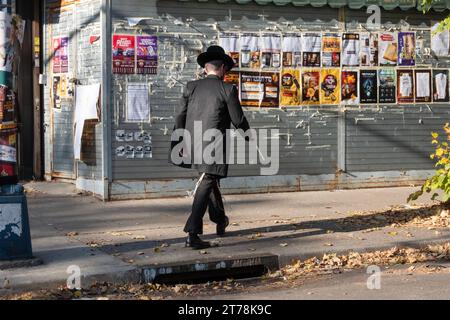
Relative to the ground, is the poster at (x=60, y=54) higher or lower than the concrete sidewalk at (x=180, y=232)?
higher

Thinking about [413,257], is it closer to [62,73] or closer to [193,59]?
[193,59]

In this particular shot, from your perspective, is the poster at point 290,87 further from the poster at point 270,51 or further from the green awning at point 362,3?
the green awning at point 362,3

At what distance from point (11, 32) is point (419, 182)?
7.88 metres

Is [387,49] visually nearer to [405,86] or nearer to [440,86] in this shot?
[405,86]

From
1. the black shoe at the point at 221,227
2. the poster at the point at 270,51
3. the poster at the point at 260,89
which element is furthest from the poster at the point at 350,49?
the black shoe at the point at 221,227

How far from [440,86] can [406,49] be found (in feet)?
2.96

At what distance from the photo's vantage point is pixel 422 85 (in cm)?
1284

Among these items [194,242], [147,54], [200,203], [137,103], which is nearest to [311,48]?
[147,54]

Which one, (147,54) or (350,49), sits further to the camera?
(350,49)

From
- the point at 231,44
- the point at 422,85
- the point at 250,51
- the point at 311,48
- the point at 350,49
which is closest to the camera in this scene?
the point at 231,44

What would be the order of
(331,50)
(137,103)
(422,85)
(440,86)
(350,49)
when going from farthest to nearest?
(440,86) → (422,85) → (350,49) → (331,50) → (137,103)

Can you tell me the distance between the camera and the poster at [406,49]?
500 inches

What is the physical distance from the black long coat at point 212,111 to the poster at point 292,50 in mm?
3732

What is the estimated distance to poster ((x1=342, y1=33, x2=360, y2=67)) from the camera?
40.3ft
